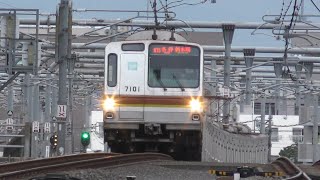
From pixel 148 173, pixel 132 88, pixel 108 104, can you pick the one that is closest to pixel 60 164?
pixel 148 173

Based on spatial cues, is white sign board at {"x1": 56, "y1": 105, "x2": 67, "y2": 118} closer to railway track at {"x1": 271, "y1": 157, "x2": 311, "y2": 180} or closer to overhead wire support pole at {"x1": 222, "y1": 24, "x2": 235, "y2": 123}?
railway track at {"x1": 271, "y1": 157, "x2": 311, "y2": 180}

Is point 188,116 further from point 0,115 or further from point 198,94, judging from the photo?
point 0,115

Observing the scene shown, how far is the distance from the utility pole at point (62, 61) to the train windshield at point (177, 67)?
426 cm

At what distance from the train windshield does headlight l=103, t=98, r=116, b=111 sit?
1071 mm

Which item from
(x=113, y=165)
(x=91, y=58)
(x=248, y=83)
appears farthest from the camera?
(x=91, y=58)

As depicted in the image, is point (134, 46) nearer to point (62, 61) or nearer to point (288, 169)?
point (62, 61)

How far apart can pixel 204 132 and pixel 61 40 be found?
605cm

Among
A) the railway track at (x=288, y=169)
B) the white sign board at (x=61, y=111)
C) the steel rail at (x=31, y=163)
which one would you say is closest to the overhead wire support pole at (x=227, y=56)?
the white sign board at (x=61, y=111)

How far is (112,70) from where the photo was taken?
823 inches

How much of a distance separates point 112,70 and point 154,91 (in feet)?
4.06

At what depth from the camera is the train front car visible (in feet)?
67.3

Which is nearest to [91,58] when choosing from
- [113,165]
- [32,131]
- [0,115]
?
[32,131]

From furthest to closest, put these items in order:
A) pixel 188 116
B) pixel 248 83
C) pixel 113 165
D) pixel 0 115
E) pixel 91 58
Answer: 1. pixel 0 115
2. pixel 91 58
3. pixel 248 83
4. pixel 188 116
5. pixel 113 165

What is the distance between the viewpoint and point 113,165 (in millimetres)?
16469
